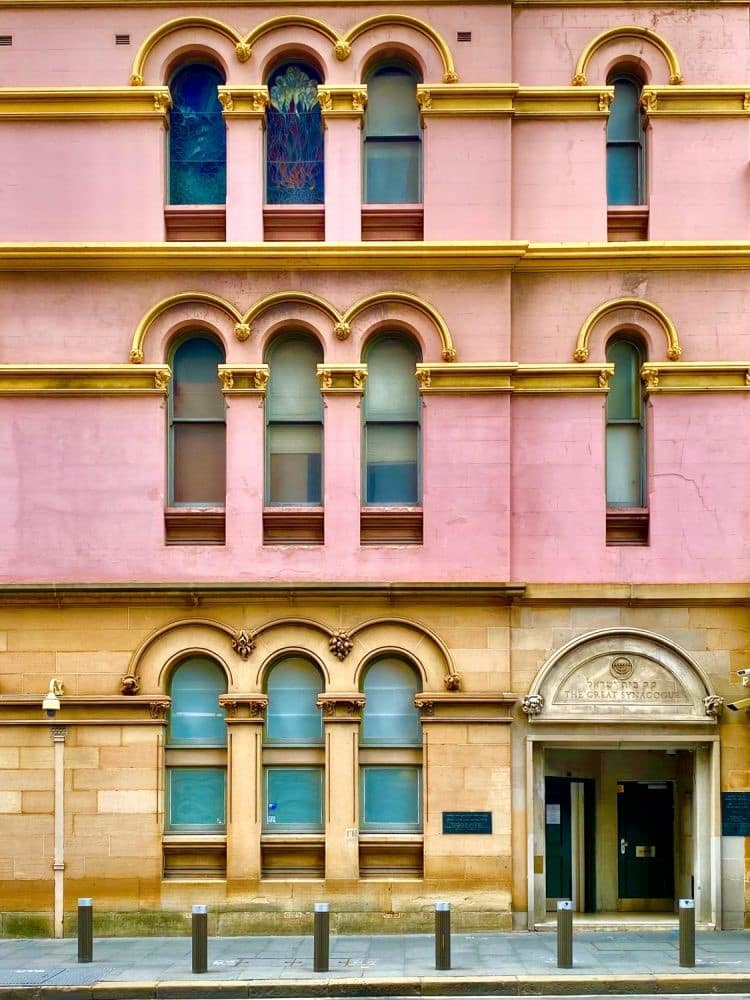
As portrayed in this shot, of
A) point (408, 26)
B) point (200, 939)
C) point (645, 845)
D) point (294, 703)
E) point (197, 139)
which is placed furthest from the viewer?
point (645, 845)

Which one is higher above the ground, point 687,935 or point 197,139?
point 197,139

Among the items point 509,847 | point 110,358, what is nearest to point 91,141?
point 110,358

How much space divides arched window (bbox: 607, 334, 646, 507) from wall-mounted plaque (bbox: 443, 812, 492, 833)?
5096mm

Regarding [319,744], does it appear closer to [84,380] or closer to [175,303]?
[84,380]

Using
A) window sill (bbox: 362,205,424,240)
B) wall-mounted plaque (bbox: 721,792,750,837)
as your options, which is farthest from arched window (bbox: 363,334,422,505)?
wall-mounted plaque (bbox: 721,792,750,837)

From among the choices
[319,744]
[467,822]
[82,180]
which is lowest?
[467,822]

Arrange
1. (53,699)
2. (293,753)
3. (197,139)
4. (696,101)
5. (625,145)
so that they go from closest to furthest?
(53,699) → (293,753) → (696,101) → (197,139) → (625,145)

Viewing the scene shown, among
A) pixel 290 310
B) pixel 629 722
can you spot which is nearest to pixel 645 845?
pixel 629 722

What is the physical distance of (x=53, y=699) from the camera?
18.8 m

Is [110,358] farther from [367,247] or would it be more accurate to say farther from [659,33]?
[659,33]

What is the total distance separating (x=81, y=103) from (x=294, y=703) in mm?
9759

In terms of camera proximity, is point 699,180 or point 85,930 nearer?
point 85,930

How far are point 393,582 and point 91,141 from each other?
824 cm

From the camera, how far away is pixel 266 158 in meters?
20.2
